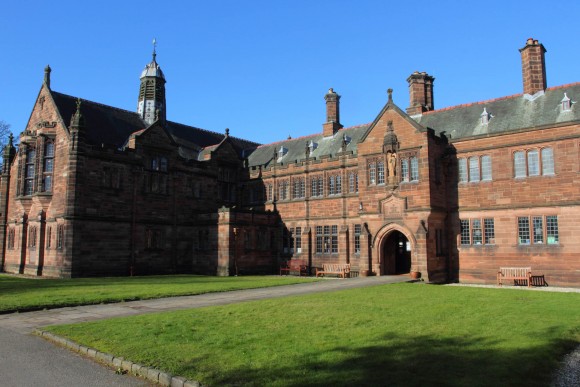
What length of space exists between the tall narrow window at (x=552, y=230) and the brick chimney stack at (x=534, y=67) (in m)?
8.74

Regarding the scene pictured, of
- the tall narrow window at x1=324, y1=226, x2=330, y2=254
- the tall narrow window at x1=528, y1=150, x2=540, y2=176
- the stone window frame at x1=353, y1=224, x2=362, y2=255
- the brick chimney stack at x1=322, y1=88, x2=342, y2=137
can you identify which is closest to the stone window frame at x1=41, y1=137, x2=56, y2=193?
the tall narrow window at x1=324, y1=226, x2=330, y2=254

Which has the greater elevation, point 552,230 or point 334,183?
point 334,183

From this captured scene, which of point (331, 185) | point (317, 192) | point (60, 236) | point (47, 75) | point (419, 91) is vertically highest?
point (47, 75)

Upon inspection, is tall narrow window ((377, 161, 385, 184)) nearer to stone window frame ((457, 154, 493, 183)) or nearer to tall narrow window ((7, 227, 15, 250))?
stone window frame ((457, 154, 493, 183))

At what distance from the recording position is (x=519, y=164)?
1099 inches

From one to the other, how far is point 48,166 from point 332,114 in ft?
77.3

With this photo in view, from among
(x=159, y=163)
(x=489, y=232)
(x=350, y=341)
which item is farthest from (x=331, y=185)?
(x=350, y=341)

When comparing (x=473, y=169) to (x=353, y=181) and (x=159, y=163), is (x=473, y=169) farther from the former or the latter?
(x=159, y=163)

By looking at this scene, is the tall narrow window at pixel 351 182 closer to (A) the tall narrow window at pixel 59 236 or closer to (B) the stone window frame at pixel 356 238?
(B) the stone window frame at pixel 356 238

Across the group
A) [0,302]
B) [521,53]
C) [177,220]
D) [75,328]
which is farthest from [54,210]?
[521,53]

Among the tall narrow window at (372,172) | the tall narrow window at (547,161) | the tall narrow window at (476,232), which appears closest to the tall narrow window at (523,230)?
the tall narrow window at (476,232)

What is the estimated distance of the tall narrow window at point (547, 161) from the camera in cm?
2666

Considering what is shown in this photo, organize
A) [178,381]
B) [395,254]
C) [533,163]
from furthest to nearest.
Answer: [395,254], [533,163], [178,381]

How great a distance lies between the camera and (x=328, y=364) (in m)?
8.11
